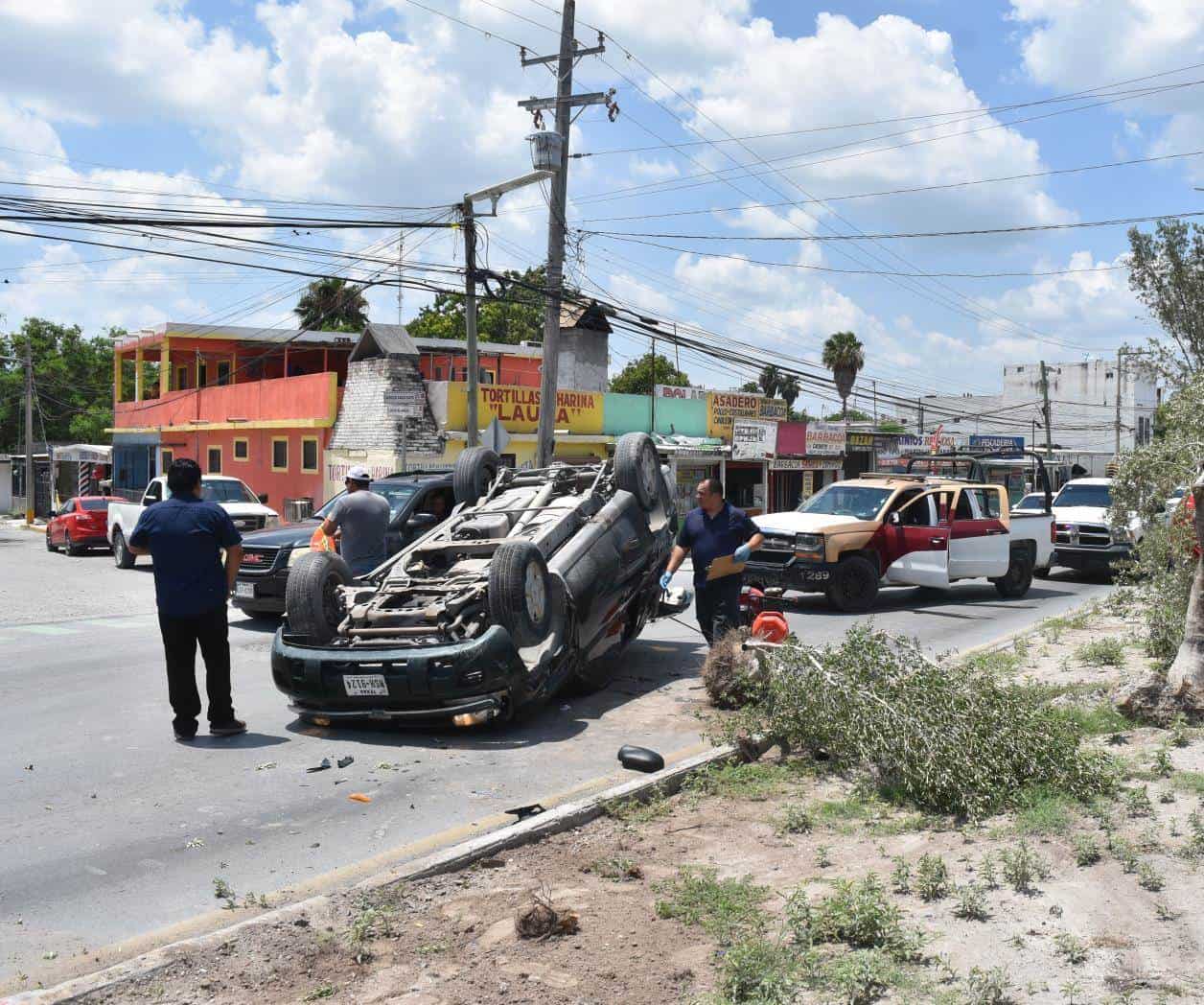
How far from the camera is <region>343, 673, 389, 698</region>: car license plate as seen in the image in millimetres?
7422

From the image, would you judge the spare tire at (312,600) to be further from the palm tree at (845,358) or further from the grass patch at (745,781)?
the palm tree at (845,358)

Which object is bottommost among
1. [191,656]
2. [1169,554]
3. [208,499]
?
[191,656]

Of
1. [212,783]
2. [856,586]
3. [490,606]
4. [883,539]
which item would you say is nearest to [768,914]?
[212,783]

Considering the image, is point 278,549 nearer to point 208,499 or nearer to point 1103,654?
point 1103,654

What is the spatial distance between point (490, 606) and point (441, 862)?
9.56 ft

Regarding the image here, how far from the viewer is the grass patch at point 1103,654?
9852 millimetres

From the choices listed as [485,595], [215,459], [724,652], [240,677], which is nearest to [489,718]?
[485,595]

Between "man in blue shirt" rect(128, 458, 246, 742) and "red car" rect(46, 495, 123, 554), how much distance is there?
20.1 metres

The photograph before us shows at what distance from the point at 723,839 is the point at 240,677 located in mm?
5884

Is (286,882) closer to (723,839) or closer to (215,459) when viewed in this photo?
(723,839)

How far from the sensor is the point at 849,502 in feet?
51.3

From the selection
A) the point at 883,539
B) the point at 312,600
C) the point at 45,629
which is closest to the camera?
the point at 312,600

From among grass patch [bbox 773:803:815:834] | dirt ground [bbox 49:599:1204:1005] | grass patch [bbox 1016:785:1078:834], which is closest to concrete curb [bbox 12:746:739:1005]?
dirt ground [bbox 49:599:1204:1005]

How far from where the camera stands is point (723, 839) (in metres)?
5.53
